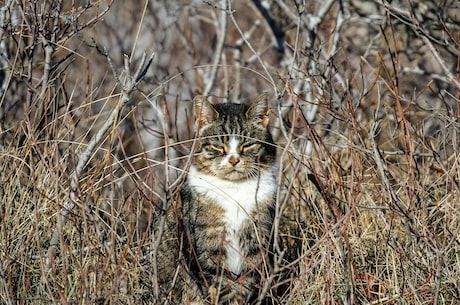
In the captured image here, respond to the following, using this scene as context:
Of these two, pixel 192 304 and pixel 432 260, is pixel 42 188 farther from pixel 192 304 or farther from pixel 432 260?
pixel 432 260

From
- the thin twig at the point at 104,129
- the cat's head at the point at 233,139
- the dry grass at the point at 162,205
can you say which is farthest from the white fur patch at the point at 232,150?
the thin twig at the point at 104,129

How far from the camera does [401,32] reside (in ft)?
21.2

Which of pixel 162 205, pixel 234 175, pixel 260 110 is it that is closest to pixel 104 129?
pixel 162 205

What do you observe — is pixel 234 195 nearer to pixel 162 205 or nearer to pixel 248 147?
pixel 248 147

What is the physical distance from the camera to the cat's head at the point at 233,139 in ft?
13.0

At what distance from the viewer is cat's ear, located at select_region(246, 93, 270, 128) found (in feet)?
13.6

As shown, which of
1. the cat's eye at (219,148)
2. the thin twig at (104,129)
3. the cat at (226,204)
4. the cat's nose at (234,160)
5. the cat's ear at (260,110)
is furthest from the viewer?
the cat's ear at (260,110)

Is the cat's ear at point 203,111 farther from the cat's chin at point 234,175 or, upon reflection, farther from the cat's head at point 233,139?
the cat's chin at point 234,175

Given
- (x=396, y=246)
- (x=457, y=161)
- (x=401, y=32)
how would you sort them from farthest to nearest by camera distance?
(x=401, y=32)
(x=457, y=161)
(x=396, y=246)

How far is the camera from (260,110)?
164 inches

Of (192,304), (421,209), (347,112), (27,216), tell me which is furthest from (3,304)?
(421,209)

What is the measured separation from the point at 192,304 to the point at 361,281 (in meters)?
0.96

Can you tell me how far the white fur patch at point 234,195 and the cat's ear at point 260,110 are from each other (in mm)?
339

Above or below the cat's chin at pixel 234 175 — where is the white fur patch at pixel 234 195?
below
